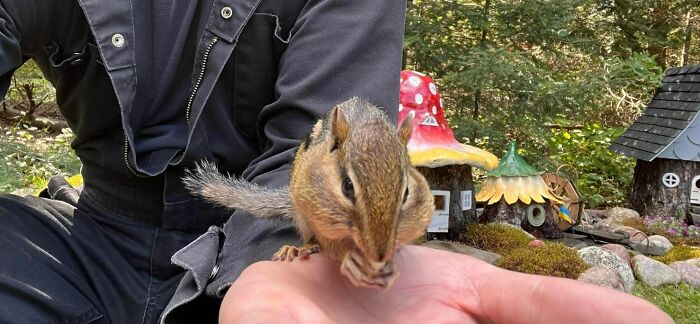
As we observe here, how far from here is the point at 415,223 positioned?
119cm

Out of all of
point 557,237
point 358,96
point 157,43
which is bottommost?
point 557,237

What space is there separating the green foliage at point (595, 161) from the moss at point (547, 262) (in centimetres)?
336

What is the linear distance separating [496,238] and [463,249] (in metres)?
0.34

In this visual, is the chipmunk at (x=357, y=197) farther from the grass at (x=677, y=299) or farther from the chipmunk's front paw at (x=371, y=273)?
the grass at (x=677, y=299)

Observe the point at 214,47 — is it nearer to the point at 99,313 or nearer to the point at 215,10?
the point at 215,10

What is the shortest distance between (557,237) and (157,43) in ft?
11.6

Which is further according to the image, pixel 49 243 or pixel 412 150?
pixel 412 150

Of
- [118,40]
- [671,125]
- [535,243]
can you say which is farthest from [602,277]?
[671,125]

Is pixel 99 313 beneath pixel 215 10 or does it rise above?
beneath

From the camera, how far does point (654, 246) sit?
171 inches

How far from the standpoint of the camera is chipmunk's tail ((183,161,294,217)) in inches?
57.4

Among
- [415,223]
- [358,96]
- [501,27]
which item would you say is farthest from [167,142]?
[501,27]

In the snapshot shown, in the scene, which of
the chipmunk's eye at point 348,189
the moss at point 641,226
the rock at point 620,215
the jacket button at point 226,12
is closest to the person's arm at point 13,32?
the jacket button at point 226,12

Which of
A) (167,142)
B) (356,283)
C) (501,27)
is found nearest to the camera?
(356,283)
